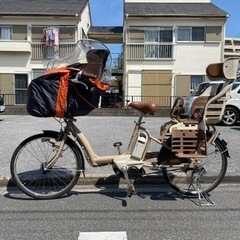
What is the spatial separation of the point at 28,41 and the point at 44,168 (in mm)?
19415

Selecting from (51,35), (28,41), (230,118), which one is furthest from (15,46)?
(230,118)

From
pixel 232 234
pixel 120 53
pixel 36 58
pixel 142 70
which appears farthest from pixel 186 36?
pixel 232 234

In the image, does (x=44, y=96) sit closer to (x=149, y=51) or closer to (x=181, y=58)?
(x=149, y=51)

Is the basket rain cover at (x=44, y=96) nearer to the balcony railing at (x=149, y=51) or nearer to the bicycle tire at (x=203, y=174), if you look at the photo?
the bicycle tire at (x=203, y=174)

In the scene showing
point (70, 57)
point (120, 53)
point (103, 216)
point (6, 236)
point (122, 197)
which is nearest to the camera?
point (6, 236)

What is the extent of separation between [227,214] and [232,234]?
546 mm

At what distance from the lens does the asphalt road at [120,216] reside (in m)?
3.40

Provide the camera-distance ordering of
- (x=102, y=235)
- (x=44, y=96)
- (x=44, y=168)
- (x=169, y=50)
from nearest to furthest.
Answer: (x=102, y=235) < (x=44, y=96) < (x=44, y=168) < (x=169, y=50)

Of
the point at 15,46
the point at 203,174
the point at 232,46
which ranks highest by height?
the point at 232,46

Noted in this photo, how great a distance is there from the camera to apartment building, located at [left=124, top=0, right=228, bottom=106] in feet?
72.2

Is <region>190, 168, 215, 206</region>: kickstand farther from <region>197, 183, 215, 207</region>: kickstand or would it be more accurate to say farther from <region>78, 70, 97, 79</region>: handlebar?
<region>78, 70, 97, 79</region>: handlebar

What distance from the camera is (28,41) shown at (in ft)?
72.9

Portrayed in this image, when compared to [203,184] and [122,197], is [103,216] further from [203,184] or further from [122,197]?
[203,184]

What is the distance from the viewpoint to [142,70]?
72.3 ft
